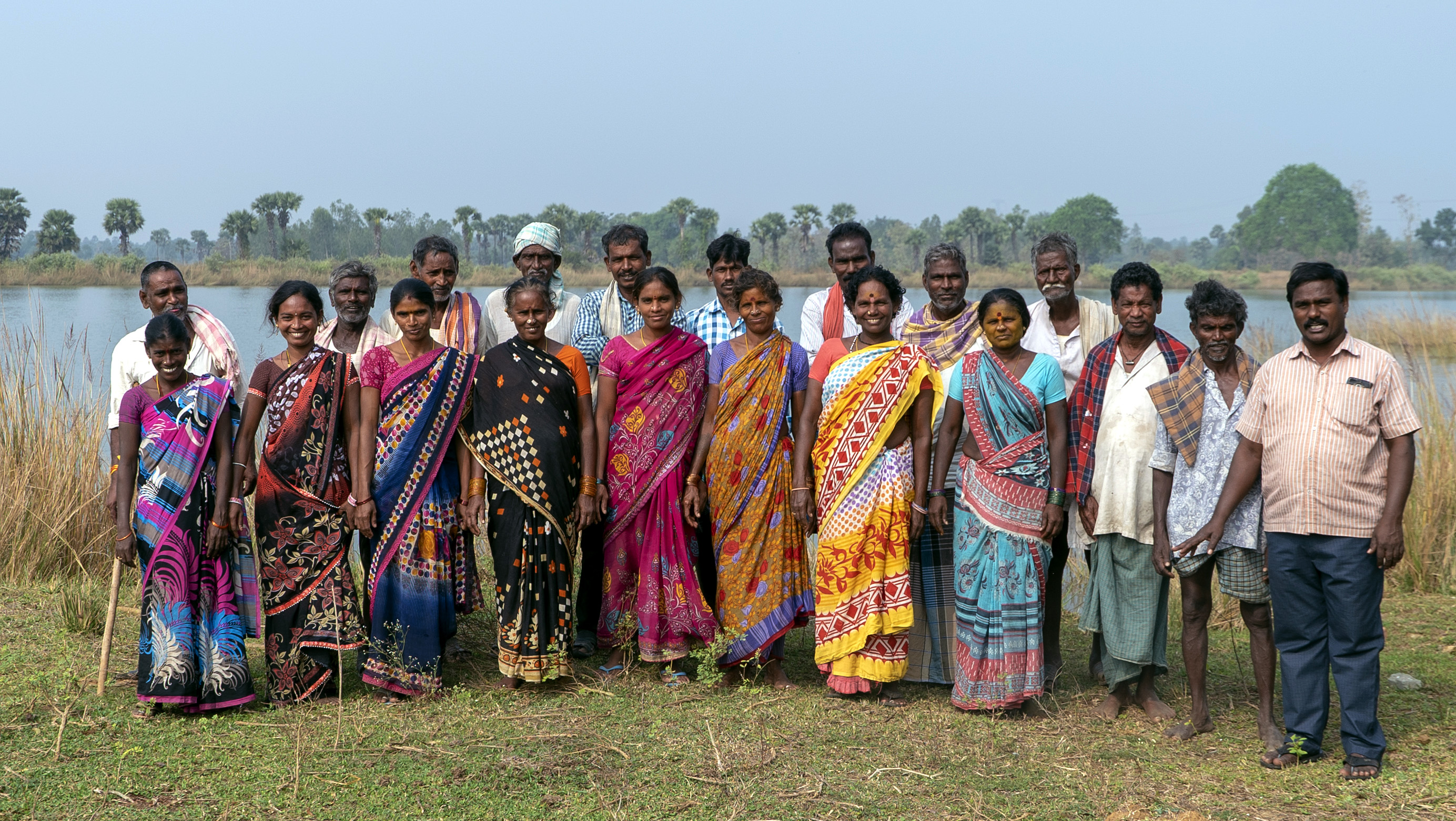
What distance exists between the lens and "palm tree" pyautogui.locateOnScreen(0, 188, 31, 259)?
107 ft

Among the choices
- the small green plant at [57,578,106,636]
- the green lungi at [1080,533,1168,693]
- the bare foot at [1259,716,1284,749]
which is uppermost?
the green lungi at [1080,533,1168,693]

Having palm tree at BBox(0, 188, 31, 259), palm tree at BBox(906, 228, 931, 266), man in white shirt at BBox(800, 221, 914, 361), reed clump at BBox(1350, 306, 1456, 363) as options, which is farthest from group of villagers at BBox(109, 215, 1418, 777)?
palm tree at BBox(906, 228, 931, 266)

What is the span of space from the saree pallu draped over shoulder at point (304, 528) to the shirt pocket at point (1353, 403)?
3.77 meters

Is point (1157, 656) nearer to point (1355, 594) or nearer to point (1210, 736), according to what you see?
point (1210, 736)

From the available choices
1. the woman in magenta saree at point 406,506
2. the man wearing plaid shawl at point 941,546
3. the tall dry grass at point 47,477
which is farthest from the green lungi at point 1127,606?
the tall dry grass at point 47,477

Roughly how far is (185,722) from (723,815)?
225 cm

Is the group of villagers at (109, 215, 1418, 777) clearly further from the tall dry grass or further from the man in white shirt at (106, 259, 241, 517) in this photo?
the tall dry grass

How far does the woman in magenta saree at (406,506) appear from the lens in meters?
4.30

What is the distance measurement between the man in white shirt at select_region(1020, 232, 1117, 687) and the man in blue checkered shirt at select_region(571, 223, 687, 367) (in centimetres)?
169

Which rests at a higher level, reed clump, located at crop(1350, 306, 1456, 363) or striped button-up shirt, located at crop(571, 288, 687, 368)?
striped button-up shirt, located at crop(571, 288, 687, 368)

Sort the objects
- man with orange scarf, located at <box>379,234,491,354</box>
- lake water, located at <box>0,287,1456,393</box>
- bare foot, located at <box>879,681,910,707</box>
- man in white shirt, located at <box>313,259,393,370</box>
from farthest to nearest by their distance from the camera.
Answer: lake water, located at <box>0,287,1456,393</box>, man with orange scarf, located at <box>379,234,491,354</box>, man in white shirt, located at <box>313,259,393,370</box>, bare foot, located at <box>879,681,910,707</box>

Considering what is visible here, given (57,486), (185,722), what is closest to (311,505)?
(185,722)

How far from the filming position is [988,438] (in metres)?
4.16

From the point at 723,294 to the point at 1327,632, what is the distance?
2.83 meters
